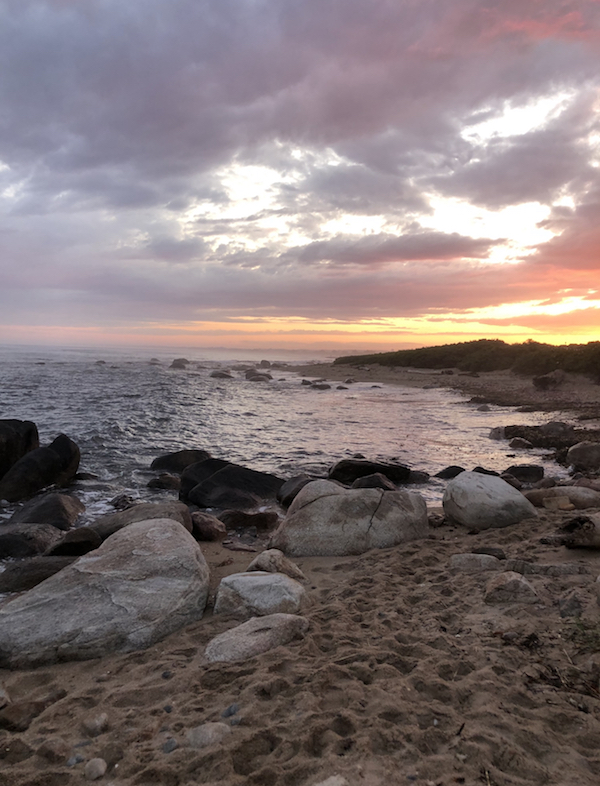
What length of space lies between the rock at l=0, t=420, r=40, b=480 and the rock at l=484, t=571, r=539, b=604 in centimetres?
945

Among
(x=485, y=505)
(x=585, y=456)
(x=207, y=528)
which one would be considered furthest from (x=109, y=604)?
(x=585, y=456)

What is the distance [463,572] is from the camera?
16.9ft

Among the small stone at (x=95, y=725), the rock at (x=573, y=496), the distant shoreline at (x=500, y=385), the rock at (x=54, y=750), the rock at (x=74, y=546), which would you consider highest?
the distant shoreline at (x=500, y=385)

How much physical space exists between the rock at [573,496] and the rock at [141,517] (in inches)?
210

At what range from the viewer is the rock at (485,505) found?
6902 millimetres

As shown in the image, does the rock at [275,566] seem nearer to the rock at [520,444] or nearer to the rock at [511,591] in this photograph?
the rock at [511,591]

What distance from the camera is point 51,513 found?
744cm

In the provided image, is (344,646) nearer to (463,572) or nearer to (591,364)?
(463,572)

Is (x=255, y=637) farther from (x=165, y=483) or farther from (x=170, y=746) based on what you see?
(x=165, y=483)

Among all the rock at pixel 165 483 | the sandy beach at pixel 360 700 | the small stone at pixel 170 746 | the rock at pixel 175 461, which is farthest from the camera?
the rock at pixel 175 461

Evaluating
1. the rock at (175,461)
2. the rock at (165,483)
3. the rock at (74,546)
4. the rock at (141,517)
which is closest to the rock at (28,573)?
the rock at (74,546)

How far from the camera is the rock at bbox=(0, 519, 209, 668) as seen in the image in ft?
12.8

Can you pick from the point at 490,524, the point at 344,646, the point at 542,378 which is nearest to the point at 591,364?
the point at 542,378

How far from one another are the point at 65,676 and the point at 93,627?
39 cm
